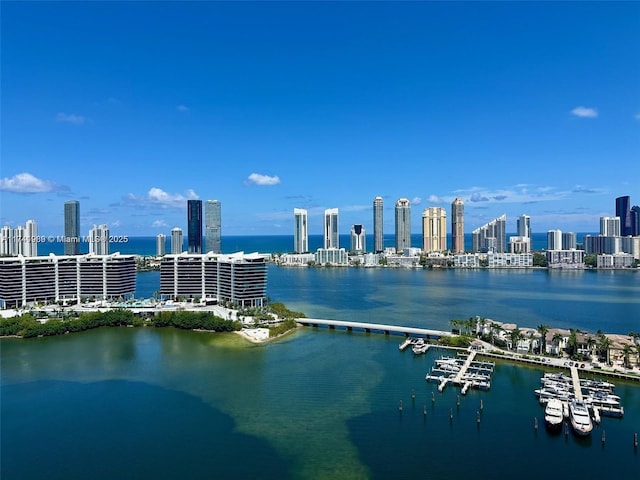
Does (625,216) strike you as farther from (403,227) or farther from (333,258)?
(333,258)

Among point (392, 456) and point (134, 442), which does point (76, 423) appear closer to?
point (134, 442)

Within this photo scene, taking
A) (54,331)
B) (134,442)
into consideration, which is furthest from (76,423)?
(54,331)

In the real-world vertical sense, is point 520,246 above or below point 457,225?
below

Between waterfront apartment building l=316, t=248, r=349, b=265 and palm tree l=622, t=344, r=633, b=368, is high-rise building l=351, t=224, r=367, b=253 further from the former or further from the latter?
palm tree l=622, t=344, r=633, b=368

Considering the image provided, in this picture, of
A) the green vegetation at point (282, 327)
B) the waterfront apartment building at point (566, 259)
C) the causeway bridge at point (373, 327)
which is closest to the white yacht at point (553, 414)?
the causeway bridge at point (373, 327)

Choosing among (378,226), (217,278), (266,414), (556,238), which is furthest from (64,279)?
(556,238)

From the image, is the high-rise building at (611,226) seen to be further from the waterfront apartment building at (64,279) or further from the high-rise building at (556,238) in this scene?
the waterfront apartment building at (64,279)
